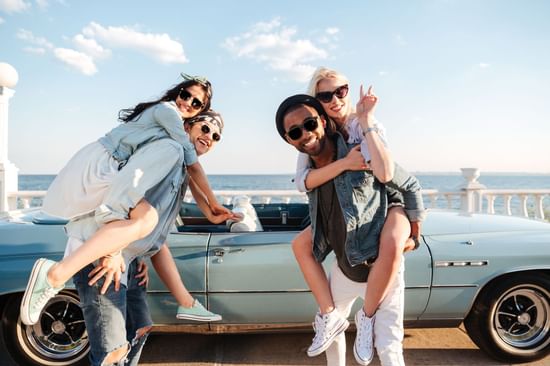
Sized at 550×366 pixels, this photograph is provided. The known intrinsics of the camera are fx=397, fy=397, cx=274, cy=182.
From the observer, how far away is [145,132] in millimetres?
1805

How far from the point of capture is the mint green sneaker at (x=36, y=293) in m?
1.61

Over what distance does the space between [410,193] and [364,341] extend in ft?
2.33

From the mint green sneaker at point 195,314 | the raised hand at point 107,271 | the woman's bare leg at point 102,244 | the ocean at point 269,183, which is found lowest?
the ocean at point 269,183

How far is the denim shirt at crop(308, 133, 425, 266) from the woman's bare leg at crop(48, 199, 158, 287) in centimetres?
89

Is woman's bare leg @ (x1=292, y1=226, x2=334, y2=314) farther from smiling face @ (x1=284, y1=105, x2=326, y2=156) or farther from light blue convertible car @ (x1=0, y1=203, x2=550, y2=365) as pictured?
light blue convertible car @ (x1=0, y1=203, x2=550, y2=365)

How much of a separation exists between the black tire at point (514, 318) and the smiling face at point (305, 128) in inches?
78.8

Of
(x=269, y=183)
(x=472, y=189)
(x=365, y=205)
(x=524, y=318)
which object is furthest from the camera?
(x=269, y=183)

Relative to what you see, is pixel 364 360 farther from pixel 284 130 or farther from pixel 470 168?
pixel 470 168

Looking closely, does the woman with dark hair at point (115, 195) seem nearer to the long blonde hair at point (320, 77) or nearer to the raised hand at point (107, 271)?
the raised hand at point (107, 271)

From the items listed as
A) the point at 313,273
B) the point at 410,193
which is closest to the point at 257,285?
the point at 313,273

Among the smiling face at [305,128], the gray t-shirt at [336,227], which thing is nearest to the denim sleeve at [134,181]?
the smiling face at [305,128]

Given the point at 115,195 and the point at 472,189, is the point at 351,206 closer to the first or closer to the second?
the point at 115,195

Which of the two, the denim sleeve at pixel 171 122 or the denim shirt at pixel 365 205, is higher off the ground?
the denim sleeve at pixel 171 122

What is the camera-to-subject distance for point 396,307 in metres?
1.82
